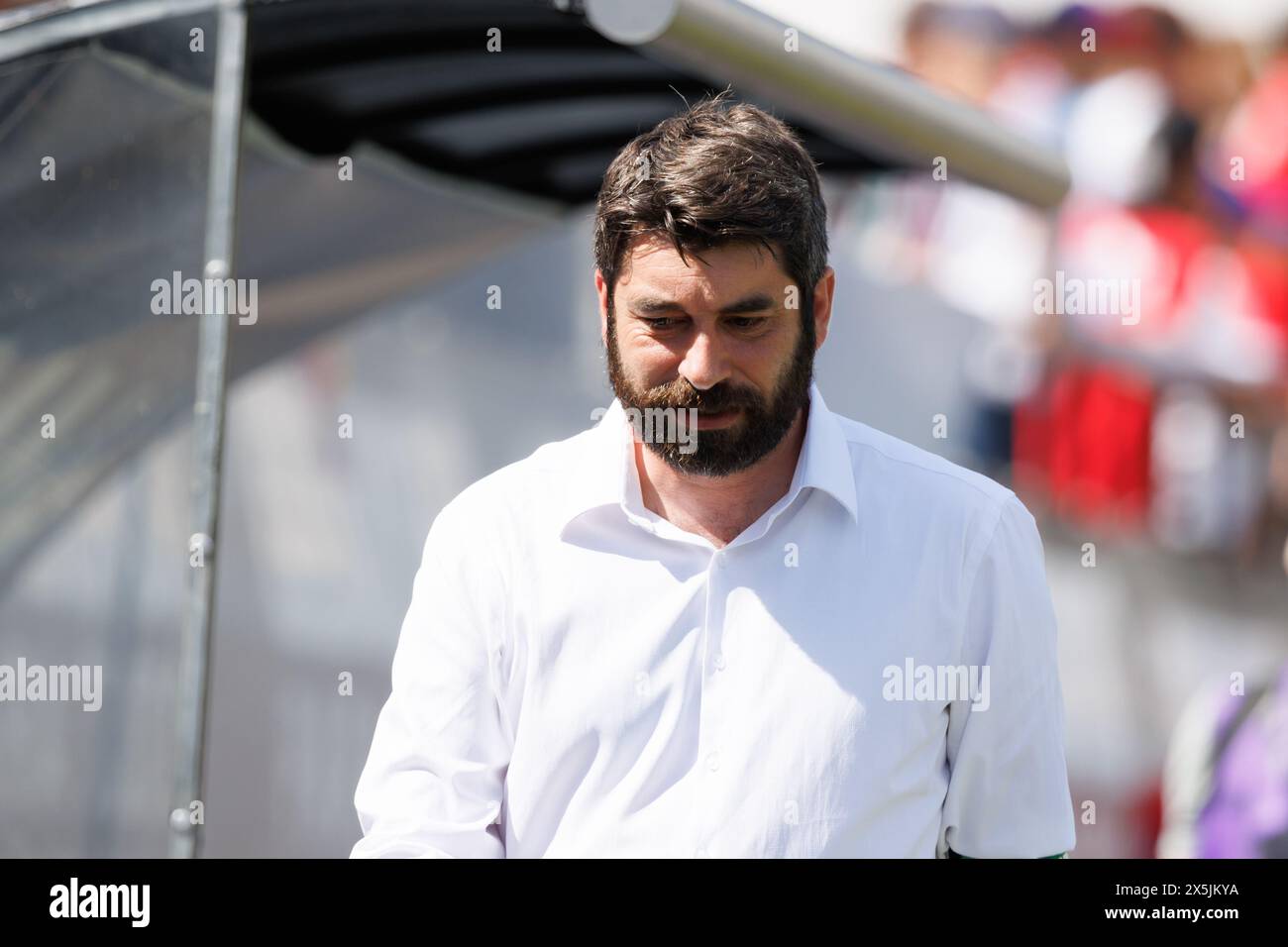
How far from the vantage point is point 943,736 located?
2.23m

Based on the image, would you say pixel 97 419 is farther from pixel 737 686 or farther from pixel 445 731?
pixel 737 686

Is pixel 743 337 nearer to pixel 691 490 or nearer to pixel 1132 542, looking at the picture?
pixel 691 490

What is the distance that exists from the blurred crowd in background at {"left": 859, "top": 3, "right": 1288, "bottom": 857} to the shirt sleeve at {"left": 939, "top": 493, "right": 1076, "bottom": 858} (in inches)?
294

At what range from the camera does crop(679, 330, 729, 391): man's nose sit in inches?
85.6

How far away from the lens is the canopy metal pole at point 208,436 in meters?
3.01

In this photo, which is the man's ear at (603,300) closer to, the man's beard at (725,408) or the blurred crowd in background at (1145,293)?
the man's beard at (725,408)

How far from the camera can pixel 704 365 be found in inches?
85.6

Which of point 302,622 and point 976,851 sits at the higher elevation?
point 302,622

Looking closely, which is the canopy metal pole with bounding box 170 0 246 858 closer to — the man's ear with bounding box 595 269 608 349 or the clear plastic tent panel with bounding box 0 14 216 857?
the clear plastic tent panel with bounding box 0 14 216 857

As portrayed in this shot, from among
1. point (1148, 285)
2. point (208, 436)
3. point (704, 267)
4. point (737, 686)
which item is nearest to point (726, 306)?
point (704, 267)

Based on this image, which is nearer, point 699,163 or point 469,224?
point 699,163
